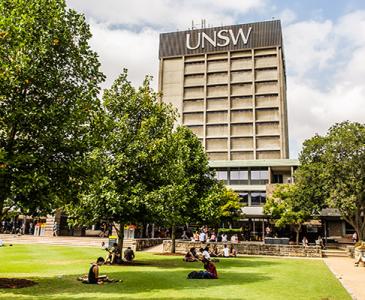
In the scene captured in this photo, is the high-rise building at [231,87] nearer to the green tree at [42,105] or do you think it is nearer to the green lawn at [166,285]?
the green lawn at [166,285]

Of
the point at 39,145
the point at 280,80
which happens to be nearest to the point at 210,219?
the point at 39,145

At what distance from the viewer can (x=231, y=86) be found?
307 ft

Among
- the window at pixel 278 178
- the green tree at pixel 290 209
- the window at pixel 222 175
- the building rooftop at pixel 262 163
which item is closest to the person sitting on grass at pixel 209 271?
the green tree at pixel 290 209

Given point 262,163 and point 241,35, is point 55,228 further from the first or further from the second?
point 241,35

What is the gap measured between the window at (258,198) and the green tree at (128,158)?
43898mm

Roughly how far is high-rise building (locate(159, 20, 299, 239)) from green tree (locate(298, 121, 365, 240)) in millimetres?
47967

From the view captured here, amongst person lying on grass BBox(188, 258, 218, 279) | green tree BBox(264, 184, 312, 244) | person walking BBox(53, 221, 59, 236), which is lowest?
person lying on grass BBox(188, 258, 218, 279)

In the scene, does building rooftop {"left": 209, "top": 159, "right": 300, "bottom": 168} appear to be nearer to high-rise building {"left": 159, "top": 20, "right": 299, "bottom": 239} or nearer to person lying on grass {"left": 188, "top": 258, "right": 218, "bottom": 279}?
high-rise building {"left": 159, "top": 20, "right": 299, "bottom": 239}

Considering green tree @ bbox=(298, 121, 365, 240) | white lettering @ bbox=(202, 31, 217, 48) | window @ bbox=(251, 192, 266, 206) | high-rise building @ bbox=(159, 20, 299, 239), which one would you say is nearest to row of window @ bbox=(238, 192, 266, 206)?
window @ bbox=(251, 192, 266, 206)

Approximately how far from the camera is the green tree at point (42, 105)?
553 inches

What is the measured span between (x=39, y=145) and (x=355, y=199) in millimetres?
28385

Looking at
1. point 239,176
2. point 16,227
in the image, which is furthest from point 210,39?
point 16,227

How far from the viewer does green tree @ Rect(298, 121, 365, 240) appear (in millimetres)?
34500

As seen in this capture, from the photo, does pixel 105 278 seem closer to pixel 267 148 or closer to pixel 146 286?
pixel 146 286
